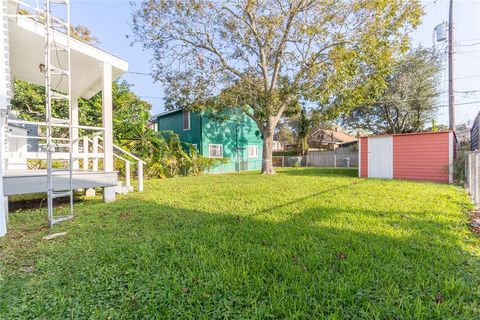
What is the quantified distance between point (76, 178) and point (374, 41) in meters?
12.4

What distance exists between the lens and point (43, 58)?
5949 millimetres

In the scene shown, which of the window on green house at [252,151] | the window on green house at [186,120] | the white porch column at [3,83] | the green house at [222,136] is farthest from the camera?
the window on green house at [252,151]

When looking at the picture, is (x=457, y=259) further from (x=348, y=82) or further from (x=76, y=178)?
(x=348, y=82)

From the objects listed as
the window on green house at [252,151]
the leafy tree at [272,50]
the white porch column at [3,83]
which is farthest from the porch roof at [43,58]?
the window on green house at [252,151]

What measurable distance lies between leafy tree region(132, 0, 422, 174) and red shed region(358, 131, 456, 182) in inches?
107

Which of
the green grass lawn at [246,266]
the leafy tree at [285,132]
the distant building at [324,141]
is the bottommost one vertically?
the green grass lawn at [246,266]

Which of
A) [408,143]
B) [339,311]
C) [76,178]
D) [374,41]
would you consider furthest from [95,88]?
[408,143]

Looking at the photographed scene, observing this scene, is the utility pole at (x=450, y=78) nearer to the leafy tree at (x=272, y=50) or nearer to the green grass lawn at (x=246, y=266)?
the leafy tree at (x=272, y=50)

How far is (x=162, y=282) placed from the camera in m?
2.38

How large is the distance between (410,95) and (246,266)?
792 inches

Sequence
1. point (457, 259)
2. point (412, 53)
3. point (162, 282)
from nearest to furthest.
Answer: point (162, 282) < point (457, 259) < point (412, 53)

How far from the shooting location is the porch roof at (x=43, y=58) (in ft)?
15.4

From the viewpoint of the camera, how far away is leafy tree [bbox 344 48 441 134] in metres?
16.4

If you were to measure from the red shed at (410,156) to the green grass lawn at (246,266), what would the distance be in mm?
6665
